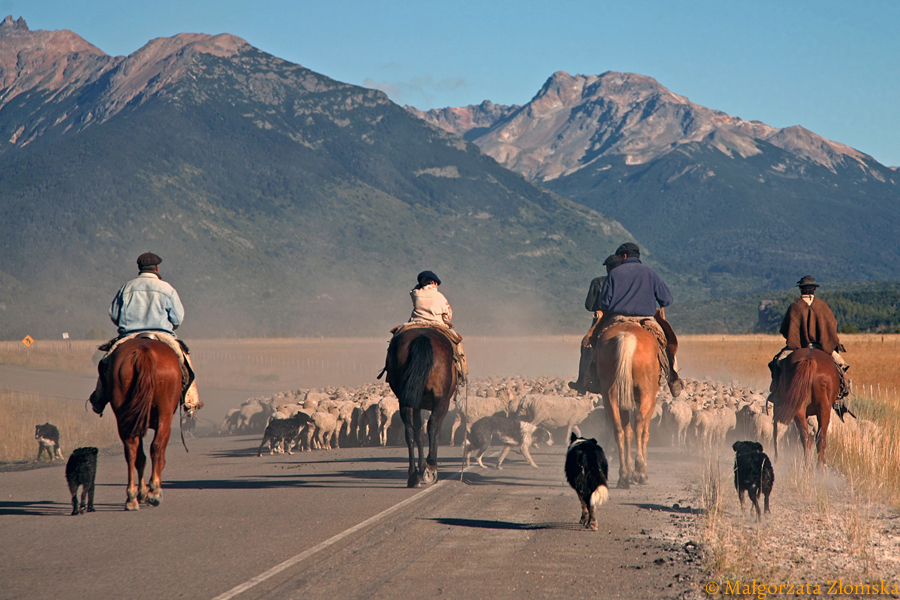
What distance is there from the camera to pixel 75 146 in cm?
17575

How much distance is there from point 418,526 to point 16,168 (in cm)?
17966

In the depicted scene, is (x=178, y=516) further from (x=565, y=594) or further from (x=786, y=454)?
(x=786, y=454)

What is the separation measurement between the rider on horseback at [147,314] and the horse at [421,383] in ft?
8.63

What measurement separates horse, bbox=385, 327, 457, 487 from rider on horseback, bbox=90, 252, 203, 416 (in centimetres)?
263

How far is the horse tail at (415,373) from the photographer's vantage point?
1114 cm

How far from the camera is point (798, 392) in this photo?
38.2ft

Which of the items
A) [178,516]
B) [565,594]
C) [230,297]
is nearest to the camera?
[565,594]

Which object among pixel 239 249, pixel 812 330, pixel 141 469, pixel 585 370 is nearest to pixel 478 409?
pixel 585 370

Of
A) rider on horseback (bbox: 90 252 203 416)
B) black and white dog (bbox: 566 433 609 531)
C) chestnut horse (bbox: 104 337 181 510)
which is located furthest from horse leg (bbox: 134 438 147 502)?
black and white dog (bbox: 566 433 609 531)

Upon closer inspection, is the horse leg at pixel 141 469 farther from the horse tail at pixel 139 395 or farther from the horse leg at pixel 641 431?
the horse leg at pixel 641 431

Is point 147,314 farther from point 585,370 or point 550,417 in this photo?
point 550,417

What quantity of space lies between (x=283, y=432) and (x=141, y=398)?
7.96 m

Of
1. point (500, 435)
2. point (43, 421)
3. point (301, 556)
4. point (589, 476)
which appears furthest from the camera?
point (43, 421)

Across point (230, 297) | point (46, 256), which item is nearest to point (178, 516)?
point (230, 297)
